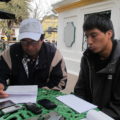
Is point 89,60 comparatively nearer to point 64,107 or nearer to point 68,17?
point 64,107

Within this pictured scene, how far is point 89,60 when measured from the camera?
74.3 inches

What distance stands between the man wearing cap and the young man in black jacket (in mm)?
278

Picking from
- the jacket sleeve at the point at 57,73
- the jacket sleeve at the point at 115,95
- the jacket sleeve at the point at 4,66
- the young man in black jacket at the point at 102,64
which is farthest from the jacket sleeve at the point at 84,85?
the jacket sleeve at the point at 4,66

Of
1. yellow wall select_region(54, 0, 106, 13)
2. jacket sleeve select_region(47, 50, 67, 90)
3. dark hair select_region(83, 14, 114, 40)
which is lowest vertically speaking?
jacket sleeve select_region(47, 50, 67, 90)

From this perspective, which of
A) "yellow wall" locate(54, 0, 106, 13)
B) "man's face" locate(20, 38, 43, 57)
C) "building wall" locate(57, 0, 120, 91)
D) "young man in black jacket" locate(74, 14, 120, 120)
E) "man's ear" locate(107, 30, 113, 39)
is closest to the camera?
"young man in black jacket" locate(74, 14, 120, 120)

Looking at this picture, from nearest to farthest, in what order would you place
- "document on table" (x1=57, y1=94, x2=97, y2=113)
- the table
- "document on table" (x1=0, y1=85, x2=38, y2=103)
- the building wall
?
1. the table
2. "document on table" (x1=57, y1=94, x2=97, y2=113)
3. "document on table" (x1=0, y1=85, x2=38, y2=103)
4. the building wall

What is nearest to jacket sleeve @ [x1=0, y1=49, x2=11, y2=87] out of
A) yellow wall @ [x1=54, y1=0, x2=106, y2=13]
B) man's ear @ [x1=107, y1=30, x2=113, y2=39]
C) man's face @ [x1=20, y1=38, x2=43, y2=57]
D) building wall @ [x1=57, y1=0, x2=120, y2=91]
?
man's face @ [x1=20, y1=38, x2=43, y2=57]

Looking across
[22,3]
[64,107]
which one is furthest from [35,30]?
[22,3]

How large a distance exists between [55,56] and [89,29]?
1.62 ft

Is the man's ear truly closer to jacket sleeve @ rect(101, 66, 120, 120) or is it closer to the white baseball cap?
jacket sleeve @ rect(101, 66, 120, 120)

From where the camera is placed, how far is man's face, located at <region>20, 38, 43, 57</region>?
74.1 inches

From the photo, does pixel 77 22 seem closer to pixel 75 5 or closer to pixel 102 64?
pixel 75 5

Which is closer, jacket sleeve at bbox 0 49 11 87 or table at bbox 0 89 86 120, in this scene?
table at bbox 0 89 86 120

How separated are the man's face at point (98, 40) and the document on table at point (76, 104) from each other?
52 centimetres
